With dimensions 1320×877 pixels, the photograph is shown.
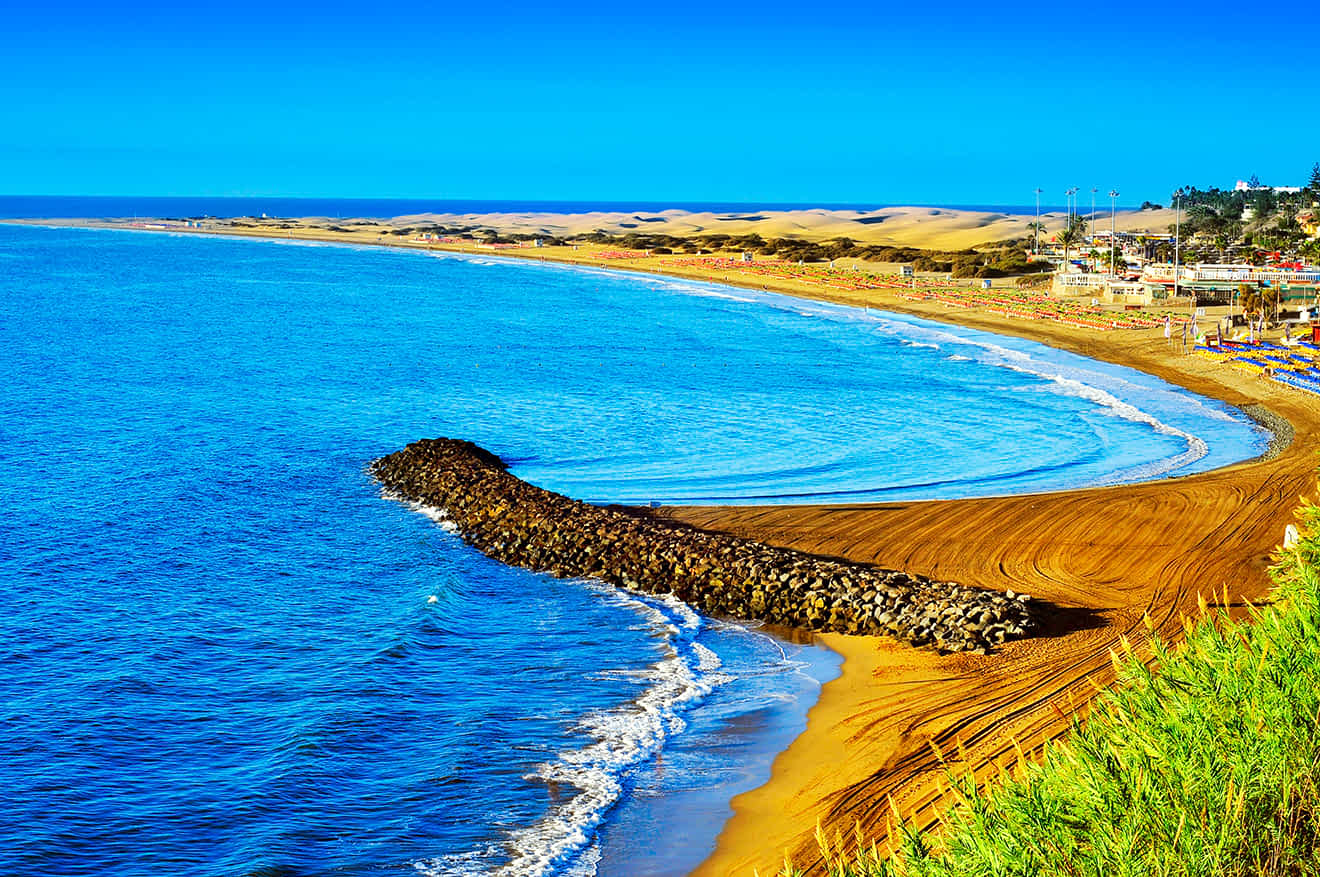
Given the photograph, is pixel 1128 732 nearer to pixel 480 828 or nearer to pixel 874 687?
pixel 480 828

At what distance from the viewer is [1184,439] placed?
38531mm

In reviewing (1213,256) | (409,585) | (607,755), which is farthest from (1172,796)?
(1213,256)

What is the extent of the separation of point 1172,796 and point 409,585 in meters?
19.6

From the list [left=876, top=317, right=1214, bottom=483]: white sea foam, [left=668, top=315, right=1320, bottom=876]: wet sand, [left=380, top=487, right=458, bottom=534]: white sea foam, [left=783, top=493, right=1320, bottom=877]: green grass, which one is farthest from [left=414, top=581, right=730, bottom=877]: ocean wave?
[left=876, top=317, right=1214, bottom=483]: white sea foam

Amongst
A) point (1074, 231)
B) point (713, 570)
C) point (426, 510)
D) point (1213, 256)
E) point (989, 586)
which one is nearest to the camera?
point (989, 586)

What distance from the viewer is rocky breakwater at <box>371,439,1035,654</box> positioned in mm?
21203

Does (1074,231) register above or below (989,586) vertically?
above

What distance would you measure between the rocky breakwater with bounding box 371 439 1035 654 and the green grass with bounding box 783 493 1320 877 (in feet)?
38.7

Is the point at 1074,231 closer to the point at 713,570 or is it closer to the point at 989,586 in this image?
the point at 989,586

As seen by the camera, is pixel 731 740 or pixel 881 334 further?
pixel 881 334

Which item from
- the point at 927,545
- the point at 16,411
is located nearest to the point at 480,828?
the point at 927,545

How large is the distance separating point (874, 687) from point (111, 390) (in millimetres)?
42029

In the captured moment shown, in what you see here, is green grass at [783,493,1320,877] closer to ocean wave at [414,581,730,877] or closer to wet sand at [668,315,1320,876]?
wet sand at [668,315,1320,876]

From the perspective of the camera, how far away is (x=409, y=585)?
25.1 m
